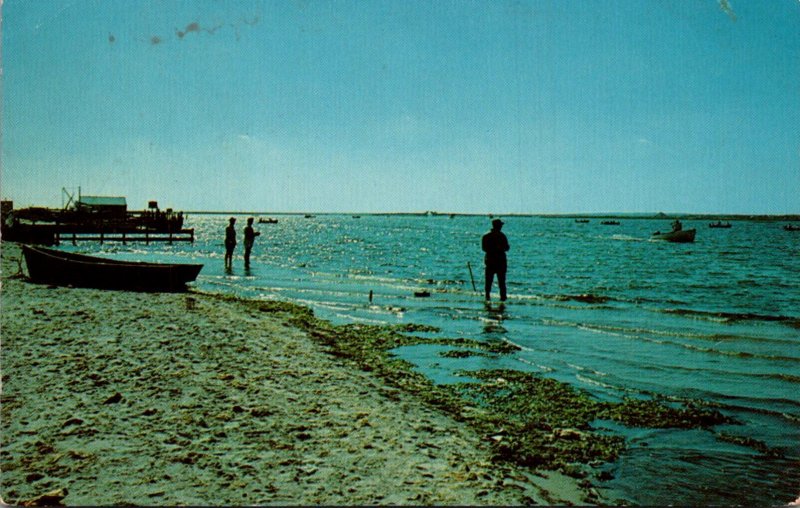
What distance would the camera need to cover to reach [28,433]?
5141 mm

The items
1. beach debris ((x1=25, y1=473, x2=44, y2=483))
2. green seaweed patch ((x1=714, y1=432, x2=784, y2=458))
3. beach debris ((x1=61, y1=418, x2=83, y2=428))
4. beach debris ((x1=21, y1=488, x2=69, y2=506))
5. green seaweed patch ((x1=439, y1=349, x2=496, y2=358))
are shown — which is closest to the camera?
beach debris ((x1=21, y1=488, x2=69, y2=506))

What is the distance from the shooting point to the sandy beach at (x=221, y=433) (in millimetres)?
4277

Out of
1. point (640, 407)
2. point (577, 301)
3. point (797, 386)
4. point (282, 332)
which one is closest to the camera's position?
point (640, 407)

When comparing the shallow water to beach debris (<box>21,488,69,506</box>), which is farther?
the shallow water

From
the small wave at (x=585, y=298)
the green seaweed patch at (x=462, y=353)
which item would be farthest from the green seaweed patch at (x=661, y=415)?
the small wave at (x=585, y=298)

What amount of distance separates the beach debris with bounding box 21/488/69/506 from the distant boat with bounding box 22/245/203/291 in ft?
48.6

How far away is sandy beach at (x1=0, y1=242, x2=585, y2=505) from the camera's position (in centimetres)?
428

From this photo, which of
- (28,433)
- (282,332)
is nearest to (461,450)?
(28,433)

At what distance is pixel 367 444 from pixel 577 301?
660 inches

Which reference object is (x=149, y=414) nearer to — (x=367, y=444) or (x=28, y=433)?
(x=28, y=433)

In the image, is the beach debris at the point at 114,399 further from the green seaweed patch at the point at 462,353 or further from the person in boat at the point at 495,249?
the person in boat at the point at 495,249

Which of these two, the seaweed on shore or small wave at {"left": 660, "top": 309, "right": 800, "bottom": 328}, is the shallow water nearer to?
small wave at {"left": 660, "top": 309, "right": 800, "bottom": 328}

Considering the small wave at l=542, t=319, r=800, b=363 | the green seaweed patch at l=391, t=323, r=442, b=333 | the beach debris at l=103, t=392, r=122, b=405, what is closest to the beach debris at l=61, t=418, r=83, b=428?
the beach debris at l=103, t=392, r=122, b=405

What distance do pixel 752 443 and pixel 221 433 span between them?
246 inches
